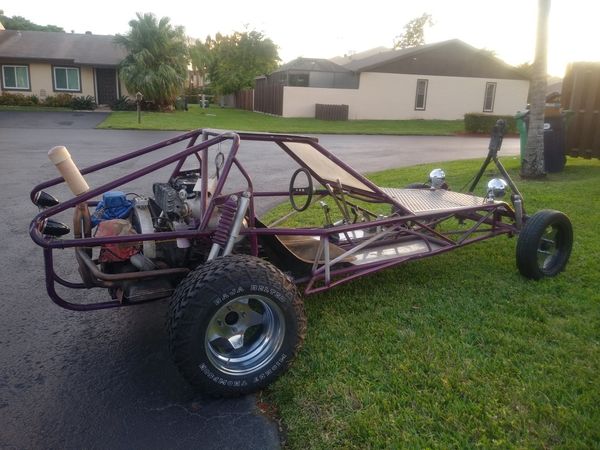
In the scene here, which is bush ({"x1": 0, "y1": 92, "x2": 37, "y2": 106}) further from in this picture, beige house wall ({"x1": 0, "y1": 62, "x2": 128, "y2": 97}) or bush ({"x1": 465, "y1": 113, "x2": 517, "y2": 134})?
bush ({"x1": 465, "y1": 113, "x2": 517, "y2": 134})

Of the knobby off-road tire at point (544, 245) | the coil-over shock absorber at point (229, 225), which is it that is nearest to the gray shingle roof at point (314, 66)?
the knobby off-road tire at point (544, 245)

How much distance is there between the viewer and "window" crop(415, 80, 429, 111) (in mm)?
33969

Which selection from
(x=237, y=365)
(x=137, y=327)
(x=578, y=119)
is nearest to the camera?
(x=237, y=365)

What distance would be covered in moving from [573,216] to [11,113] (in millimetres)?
27617

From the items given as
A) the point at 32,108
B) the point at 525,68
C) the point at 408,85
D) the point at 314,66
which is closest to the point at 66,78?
the point at 32,108

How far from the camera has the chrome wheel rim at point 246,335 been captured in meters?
3.02

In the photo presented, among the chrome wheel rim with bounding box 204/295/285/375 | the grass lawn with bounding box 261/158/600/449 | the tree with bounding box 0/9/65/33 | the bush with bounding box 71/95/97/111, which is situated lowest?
the grass lawn with bounding box 261/158/600/449

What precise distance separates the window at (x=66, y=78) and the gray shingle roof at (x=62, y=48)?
32.8 inches

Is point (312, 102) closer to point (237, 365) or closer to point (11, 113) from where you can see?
point (11, 113)

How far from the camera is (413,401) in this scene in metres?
2.83

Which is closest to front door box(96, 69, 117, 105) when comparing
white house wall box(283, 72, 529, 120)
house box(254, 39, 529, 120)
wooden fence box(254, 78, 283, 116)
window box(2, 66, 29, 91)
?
window box(2, 66, 29, 91)

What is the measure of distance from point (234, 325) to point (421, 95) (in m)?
33.5

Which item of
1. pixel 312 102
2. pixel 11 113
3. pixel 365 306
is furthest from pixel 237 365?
pixel 312 102

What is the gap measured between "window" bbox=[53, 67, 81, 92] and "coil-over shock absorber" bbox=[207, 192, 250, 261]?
1373 inches
